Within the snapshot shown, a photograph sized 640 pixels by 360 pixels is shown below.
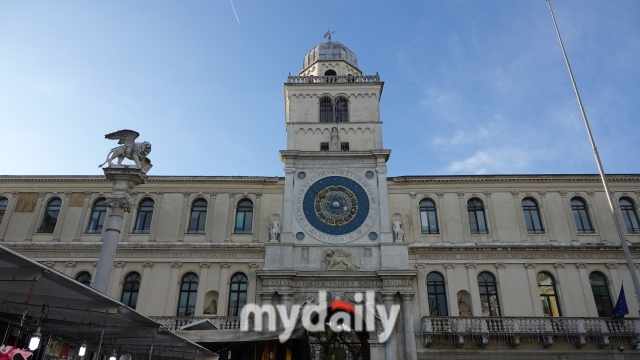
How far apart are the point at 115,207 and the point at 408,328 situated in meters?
15.3

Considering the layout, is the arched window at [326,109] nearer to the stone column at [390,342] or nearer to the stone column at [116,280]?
the stone column at [390,342]

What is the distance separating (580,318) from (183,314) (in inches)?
826

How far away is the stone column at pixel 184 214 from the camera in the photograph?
87.5 feet

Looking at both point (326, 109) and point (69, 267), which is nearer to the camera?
point (69, 267)

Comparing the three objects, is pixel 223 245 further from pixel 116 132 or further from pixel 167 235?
pixel 116 132

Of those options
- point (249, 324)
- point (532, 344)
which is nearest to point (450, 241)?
point (532, 344)

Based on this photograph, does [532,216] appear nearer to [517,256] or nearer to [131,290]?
[517,256]

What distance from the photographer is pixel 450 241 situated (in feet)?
86.3

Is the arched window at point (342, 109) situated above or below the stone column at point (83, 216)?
above

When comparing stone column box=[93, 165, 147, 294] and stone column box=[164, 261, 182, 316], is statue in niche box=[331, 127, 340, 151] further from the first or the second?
Result: stone column box=[93, 165, 147, 294]

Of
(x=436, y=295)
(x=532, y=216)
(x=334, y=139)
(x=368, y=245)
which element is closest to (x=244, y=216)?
(x=334, y=139)

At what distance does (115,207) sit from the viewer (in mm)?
18922

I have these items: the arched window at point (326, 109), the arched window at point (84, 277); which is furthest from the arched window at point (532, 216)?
the arched window at point (84, 277)

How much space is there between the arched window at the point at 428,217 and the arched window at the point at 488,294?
3660mm
